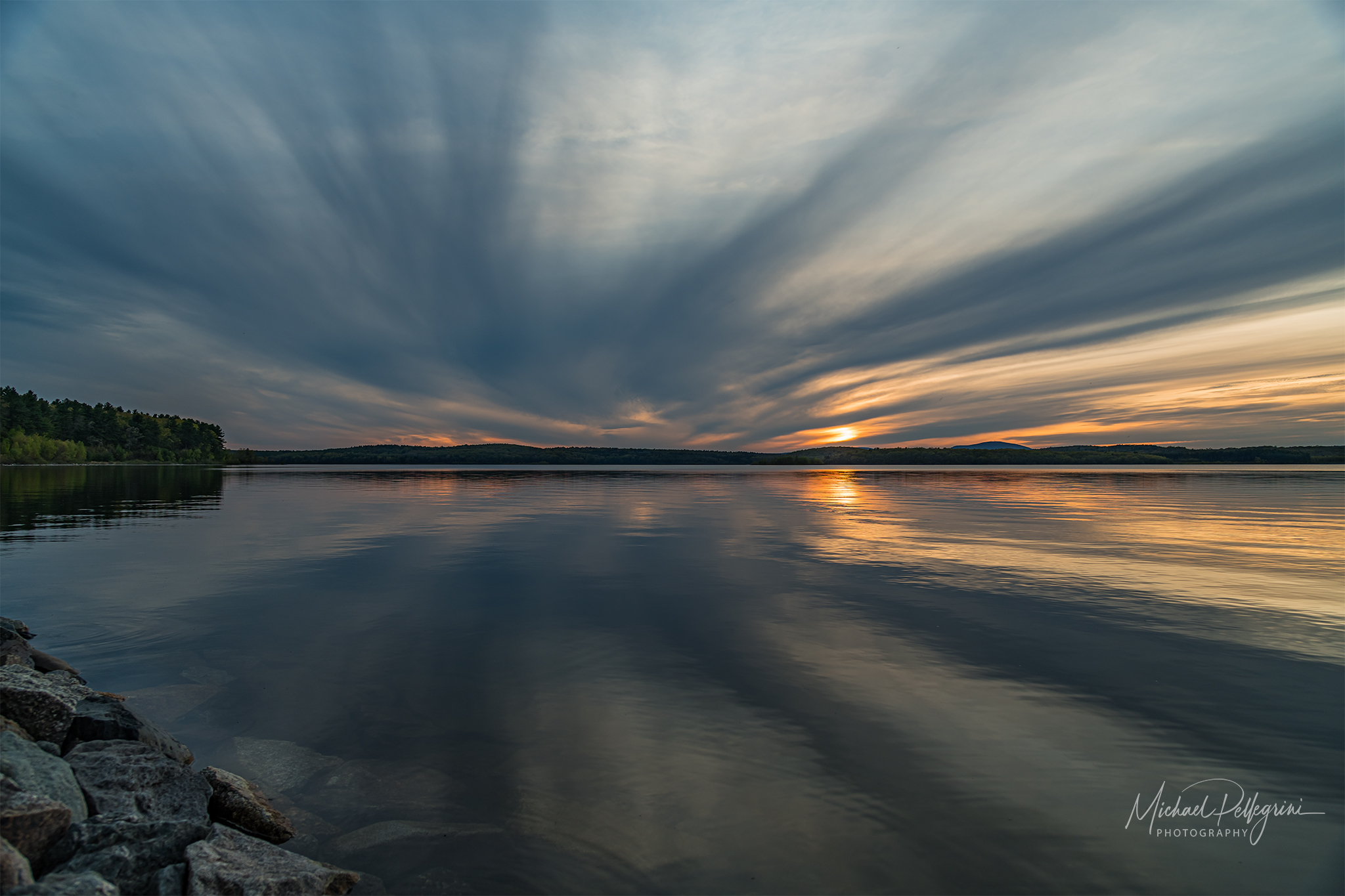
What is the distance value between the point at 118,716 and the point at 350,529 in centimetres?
2769

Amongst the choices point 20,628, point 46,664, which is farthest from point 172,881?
point 20,628

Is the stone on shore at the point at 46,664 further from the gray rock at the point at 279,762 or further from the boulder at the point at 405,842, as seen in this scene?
the boulder at the point at 405,842

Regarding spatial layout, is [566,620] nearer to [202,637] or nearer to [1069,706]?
[202,637]

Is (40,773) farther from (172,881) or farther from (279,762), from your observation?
(172,881)

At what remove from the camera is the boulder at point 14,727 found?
22.9ft

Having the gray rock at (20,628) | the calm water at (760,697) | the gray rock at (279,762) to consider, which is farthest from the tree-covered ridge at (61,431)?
the gray rock at (279,762)

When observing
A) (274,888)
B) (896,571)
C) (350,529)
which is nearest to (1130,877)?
(274,888)

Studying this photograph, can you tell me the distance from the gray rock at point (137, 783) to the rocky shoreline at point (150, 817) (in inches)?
0.6

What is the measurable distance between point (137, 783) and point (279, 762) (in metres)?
1.66

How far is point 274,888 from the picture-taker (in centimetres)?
517

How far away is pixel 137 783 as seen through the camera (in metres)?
6.74

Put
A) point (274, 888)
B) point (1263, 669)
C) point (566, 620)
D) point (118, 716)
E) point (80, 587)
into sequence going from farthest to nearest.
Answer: point (80, 587) → point (566, 620) → point (1263, 669) → point (118, 716) → point (274, 888)

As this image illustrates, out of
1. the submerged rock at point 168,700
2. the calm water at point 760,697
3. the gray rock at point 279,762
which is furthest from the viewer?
the submerged rock at point 168,700

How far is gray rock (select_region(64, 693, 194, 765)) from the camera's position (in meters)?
7.74
